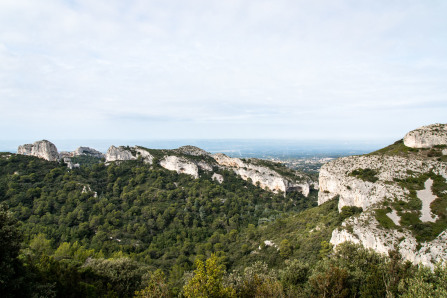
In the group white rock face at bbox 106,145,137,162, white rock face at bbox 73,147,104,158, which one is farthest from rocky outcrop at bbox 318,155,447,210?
white rock face at bbox 73,147,104,158

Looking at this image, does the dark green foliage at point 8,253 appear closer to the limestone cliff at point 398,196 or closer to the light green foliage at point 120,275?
the light green foliage at point 120,275

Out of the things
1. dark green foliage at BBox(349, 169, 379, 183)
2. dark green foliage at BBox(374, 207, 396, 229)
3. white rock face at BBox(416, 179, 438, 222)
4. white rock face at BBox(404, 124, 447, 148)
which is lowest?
dark green foliage at BBox(374, 207, 396, 229)

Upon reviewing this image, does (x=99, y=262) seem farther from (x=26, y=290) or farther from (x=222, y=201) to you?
(x=222, y=201)

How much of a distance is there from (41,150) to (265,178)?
68.1m

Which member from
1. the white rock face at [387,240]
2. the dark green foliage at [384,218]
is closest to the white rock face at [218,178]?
the white rock face at [387,240]

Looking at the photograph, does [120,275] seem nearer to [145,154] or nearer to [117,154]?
[145,154]

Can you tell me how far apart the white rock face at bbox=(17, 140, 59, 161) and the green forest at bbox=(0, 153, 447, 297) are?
3593mm

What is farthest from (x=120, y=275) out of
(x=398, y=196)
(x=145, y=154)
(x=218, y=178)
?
(x=145, y=154)

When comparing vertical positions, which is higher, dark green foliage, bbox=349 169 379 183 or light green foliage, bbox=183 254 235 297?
dark green foliage, bbox=349 169 379 183

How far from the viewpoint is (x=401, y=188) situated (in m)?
27.8

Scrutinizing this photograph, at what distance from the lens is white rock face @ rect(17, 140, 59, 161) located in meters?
62.9

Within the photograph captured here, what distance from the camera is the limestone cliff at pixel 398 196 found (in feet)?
66.4

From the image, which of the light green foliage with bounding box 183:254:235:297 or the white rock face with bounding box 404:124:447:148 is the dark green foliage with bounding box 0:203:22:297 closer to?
the light green foliage with bounding box 183:254:235:297

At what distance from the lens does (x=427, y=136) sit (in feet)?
113
